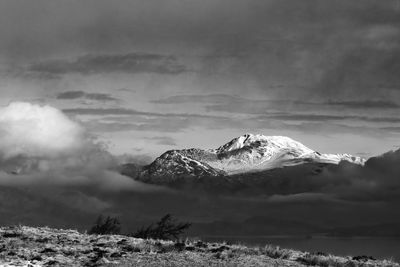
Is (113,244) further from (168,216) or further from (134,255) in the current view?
(168,216)

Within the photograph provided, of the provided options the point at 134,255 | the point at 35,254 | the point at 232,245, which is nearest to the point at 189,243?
the point at 232,245

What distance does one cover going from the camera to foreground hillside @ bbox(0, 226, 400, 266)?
35844 millimetres

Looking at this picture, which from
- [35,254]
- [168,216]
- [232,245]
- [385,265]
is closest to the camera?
[35,254]

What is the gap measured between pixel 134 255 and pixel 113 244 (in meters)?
3.70

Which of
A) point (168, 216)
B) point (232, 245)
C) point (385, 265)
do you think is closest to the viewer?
point (385, 265)

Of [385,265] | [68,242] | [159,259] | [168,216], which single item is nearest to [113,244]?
[68,242]

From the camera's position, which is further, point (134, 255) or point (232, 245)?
point (232, 245)

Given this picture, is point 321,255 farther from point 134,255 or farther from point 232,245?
point 134,255

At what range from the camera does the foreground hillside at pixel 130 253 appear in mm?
35844

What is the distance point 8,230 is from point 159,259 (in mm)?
11403

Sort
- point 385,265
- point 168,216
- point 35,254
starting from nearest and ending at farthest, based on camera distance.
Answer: point 35,254, point 385,265, point 168,216

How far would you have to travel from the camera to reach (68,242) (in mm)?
40875

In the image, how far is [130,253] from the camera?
38062 millimetres

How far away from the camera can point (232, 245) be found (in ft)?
141
